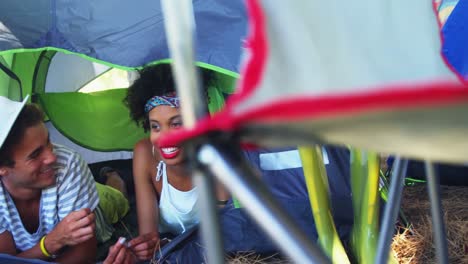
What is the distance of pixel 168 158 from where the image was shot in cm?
162

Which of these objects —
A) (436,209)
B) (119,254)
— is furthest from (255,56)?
(119,254)

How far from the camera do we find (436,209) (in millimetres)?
990

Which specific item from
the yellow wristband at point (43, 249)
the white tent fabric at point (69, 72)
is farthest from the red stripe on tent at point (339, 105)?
the white tent fabric at point (69, 72)

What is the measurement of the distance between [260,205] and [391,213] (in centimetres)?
47

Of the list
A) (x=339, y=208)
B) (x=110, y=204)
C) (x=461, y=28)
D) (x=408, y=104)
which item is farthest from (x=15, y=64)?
(x=408, y=104)

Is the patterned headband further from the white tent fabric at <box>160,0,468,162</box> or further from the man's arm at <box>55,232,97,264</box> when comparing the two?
the white tent fabric at <box>160,0,468,162</box>

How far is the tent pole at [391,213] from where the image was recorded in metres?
0.86

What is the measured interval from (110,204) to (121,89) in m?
0.53

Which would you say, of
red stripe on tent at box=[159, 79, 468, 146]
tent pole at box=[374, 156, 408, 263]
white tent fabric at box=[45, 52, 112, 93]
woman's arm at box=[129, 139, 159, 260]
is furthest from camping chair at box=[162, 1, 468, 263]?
white tent fabric at box=[45, 52, 112, 93]

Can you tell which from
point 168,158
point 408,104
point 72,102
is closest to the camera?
point 408,104

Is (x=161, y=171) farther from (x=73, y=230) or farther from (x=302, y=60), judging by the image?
(x=302, y=60)

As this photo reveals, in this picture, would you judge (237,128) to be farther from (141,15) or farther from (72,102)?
(72,102)

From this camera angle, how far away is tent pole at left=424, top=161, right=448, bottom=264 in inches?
37.6

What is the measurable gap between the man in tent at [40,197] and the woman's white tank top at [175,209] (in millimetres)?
212
